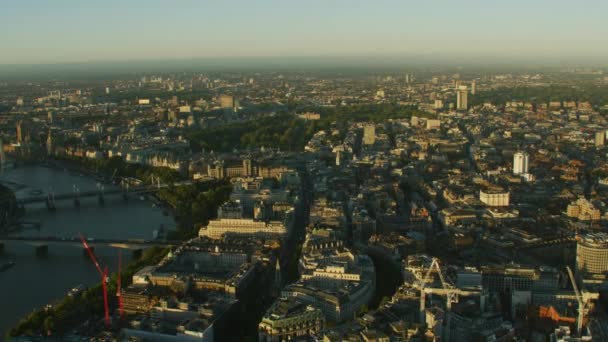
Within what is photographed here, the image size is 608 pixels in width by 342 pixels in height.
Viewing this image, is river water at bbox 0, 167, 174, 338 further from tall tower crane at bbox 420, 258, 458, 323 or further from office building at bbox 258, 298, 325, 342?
tall tower crane at bbox 420, 258, 458, 323

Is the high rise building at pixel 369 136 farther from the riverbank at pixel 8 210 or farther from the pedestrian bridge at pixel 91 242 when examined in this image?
the pedestrian bridge at pixel 91 242

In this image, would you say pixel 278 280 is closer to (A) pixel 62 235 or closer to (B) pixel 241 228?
(B) pixel 241 228

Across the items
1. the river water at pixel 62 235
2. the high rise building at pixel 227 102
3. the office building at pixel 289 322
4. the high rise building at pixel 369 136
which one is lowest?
the river water at pixel 62 235

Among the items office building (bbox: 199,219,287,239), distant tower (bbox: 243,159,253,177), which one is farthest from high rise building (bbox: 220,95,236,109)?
office building (bbox: 199,219,287,239)

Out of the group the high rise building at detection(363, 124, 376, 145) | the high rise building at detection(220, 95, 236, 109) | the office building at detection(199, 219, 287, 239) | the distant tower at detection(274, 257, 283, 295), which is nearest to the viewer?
the distant tower at detection(274, 257, 283, 295)

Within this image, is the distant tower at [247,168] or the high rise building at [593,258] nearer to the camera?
the high rise building at [593,258]

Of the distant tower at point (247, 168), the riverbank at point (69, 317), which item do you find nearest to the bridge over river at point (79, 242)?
the riverbank at point (69, 317)

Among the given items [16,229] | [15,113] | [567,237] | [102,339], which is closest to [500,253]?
[567,237]

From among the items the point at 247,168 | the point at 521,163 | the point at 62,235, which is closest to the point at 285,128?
the point at 247,168
